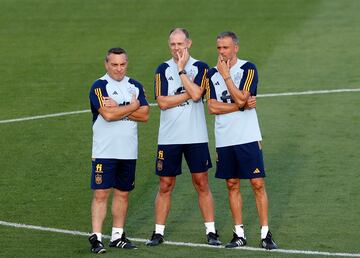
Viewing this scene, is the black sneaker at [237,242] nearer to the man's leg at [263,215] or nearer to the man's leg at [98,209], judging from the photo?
the man's leg at [263,215]

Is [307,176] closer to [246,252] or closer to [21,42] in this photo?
[246,252]

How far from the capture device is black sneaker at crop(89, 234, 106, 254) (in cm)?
1584

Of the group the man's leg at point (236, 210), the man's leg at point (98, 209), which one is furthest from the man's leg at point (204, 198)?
the man's leg at point (98, 209)

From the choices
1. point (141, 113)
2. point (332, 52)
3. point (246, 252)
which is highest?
point (332, 52)

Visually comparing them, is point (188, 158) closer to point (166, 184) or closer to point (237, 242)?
point (166, 184)

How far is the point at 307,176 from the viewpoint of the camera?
1964 centimetres

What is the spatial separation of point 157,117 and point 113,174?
7.74 m

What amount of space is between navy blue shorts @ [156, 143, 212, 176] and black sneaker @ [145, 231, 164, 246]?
2.66ft

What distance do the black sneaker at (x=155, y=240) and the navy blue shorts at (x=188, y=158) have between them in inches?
31.9

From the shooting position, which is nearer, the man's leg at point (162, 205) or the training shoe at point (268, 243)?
the training shoe at point (268, 243)

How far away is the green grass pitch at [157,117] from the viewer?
17.0 m

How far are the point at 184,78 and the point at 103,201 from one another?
186 centimetres

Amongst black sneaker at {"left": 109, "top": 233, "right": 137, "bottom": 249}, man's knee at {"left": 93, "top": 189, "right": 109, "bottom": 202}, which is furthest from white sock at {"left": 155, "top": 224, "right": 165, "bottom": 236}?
man's knee at {"left": 93, "top": 189, "right": 109, "bottom": 202}

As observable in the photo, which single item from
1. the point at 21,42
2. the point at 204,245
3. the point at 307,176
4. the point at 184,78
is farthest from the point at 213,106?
the point at 21,42
